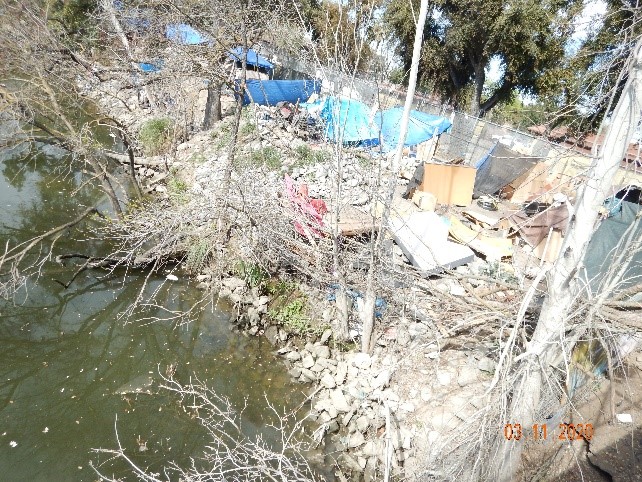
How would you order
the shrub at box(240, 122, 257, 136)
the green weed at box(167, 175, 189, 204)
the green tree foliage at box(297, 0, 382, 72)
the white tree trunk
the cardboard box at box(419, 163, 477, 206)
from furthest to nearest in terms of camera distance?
the shrub at box(240, 122, 257, 136)
the cardboard box at box(419, 163, 477, 206)
the green weed at box(167, 175, 189, 204)
the white tree trunk
the green tree foliage at box(297, 0, 382, 72)

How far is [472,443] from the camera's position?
2.86m

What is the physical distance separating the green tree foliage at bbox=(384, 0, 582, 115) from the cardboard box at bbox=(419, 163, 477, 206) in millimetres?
5726

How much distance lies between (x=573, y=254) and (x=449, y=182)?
676cm

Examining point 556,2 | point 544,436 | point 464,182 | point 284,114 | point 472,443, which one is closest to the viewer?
point 472,443

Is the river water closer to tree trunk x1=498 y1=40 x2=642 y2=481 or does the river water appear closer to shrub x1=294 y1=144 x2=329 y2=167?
tree trunk x1=498 y1=40 x2=642 y2=481

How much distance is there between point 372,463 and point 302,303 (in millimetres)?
2488

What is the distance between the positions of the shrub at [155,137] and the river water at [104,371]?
3.61 m

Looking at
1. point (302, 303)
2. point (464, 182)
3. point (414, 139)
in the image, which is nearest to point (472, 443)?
point (302, 303)

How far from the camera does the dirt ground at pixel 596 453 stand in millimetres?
3934

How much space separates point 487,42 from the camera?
47.1 ft

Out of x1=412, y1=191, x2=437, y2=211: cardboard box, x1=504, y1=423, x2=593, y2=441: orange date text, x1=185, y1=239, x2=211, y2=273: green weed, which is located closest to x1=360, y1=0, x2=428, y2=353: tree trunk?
x1=504, y1=423, x2=593, y2=441: orange date text

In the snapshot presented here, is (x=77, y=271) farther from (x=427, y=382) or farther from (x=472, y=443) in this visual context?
(x=472, y=443)

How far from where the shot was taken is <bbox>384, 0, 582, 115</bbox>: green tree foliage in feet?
43.3

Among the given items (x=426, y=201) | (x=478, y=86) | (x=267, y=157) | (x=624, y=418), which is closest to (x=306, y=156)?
(x=267, y=157)
